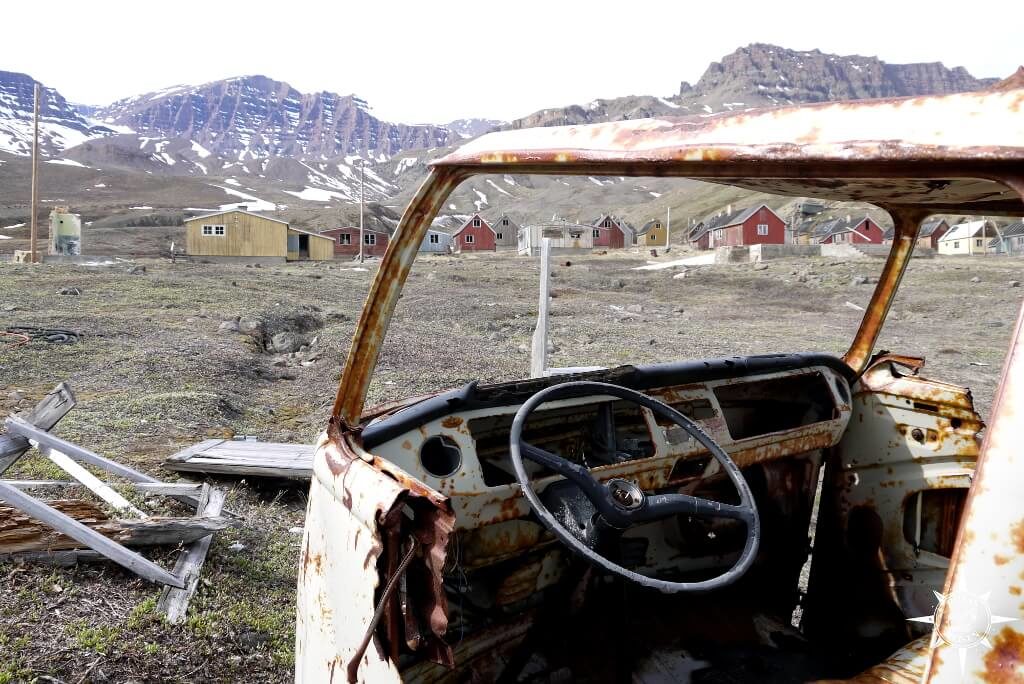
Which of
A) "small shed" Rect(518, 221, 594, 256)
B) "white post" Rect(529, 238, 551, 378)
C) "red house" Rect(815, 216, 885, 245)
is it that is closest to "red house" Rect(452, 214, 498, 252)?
"small shed" Rect(518, 221, 594, 256)

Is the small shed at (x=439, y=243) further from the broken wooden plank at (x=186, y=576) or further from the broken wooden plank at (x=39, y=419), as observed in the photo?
the broken wooden plank at (x=186, y=576)

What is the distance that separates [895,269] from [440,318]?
14.0 m

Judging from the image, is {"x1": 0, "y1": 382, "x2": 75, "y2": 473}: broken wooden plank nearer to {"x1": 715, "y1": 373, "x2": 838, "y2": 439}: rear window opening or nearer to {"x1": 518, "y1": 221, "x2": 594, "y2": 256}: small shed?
{"x1": 715, "y1": 373, "x2": 838, "y2": 439}: rear window opening

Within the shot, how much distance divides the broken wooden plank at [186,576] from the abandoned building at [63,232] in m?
35.7

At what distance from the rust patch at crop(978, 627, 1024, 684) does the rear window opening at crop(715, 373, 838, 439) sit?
7.35ft

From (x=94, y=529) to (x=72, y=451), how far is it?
129 cm

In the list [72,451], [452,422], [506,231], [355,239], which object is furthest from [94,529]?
[506,231]

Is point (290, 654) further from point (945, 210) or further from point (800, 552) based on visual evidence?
point (945, 210)

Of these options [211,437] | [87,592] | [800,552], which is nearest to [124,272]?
[211,437]

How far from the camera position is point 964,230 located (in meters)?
59.3

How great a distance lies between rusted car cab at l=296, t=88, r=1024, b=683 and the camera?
47.4 inches

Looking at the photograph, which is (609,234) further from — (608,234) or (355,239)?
(355,239)

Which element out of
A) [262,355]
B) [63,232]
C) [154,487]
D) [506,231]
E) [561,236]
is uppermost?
[506,231]

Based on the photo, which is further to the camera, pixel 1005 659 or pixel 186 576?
pixel 186 576
